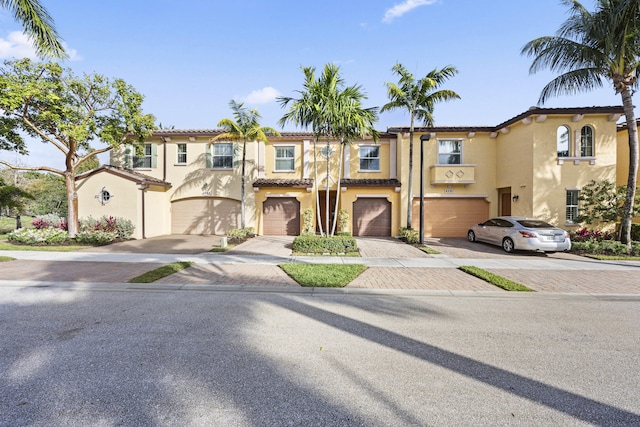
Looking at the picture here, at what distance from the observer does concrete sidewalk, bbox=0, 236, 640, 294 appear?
7094 mm

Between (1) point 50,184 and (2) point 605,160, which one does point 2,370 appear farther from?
(1) point 50,184

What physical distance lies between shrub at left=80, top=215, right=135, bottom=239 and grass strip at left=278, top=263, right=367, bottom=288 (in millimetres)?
10611

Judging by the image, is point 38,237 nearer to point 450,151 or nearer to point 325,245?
point 325,245

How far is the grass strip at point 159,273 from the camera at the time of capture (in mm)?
7139

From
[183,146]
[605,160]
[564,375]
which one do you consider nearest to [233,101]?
[183,146]

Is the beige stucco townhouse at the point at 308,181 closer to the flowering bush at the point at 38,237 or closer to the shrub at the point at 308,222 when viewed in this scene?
the shrub at the point at 308,222

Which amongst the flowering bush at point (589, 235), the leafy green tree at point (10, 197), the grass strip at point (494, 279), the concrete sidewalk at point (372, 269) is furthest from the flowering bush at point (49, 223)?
the flowering bush at point (589, 235)

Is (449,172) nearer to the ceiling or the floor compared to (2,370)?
nearer to the ceiling

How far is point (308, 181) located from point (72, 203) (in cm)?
1207

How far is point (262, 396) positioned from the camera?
2.79m

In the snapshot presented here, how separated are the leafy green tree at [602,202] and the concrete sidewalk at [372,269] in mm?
3601

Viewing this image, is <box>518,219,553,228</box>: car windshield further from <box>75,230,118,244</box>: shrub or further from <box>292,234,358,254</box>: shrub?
<box>75,230,118,244</box>: shrub

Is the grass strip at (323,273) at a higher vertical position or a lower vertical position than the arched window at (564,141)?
lower

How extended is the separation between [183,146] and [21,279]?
468 inches
